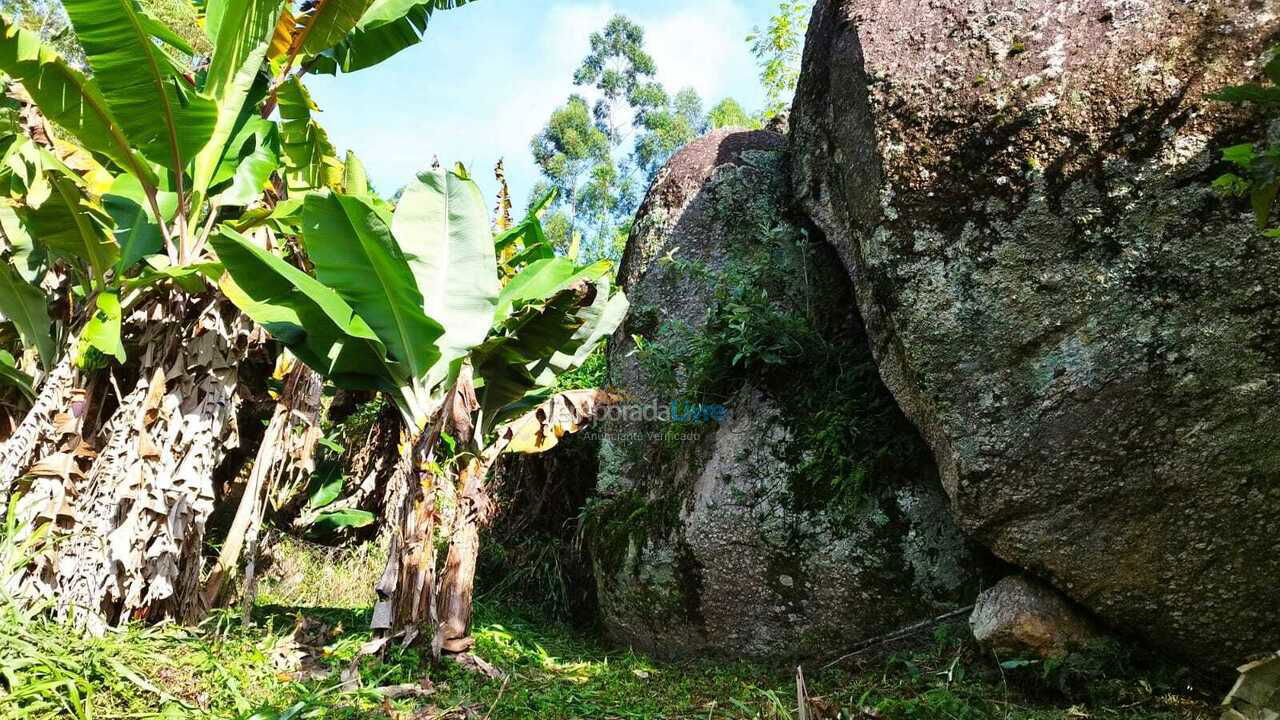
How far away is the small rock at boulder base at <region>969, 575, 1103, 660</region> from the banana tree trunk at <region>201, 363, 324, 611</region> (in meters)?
3.75

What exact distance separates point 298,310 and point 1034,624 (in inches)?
144

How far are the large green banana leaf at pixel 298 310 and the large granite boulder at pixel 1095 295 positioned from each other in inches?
100

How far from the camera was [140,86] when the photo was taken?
3.69 metres

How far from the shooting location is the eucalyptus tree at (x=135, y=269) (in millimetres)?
3658

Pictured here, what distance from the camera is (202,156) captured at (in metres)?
4.06

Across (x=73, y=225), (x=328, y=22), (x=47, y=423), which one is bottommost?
(x=47, y=423)

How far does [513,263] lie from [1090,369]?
12.2 ft

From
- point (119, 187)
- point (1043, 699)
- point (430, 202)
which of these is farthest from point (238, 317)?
point (1043, 699)

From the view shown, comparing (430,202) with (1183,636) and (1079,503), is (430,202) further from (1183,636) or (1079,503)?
(1183,636)

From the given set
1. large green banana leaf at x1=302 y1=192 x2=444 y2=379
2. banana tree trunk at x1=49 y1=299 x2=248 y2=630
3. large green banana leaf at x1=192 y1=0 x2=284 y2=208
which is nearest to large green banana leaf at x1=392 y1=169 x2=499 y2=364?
large green banana leaf at x1=302 y1=192 x2=444 y2=379

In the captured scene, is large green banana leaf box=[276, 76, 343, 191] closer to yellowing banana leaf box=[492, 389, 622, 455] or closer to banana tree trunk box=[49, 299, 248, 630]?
banana tree trunk box=[49, 299, 248, 630]

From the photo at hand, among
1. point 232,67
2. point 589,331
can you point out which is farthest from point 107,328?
point 589,331

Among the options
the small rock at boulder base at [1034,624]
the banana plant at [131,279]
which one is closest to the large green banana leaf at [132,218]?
the banana plant at [131,279]

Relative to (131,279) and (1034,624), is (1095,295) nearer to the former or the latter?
(1034,624)
